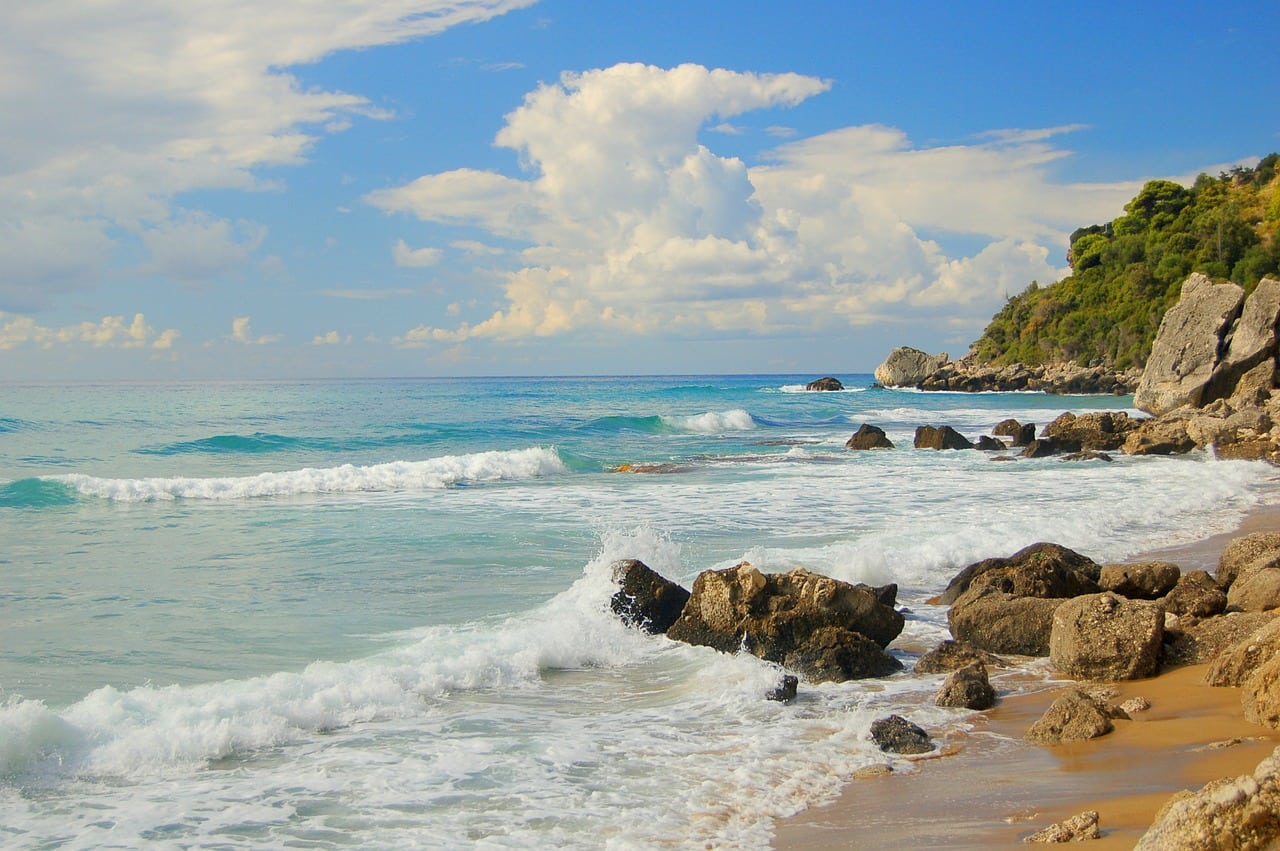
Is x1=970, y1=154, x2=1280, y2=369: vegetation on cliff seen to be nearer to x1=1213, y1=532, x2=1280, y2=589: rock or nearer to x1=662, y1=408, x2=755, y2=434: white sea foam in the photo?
x1=662, y1=408, x2=755, y2=434: white sea foam

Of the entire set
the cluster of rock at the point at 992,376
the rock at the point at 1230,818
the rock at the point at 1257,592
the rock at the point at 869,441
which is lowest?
the rock at the point at 1257,592

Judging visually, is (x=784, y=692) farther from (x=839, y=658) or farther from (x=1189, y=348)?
(x=1189, y=348)

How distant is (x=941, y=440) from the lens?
31.3 metres

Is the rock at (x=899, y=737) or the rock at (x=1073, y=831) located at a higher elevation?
the rock at (x=1073, y=831)

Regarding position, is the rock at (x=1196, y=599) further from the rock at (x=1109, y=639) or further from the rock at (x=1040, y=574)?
the rock at (x=1109, y=639)

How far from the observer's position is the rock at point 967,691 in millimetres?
7191

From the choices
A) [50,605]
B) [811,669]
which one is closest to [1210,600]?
[811,669]

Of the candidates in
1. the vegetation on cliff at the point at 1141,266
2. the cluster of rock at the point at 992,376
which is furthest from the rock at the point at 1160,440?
the cluster of rock at the point at 992,376

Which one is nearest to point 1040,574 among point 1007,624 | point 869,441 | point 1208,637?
point 1007,624

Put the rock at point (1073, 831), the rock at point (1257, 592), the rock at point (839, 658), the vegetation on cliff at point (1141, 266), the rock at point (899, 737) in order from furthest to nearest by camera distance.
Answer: the vegetation on cliff at point (1141, 266)
the rock at point (1257, 592)
the rock at point (839, 658)
the rock at point (899, 737)
the rock at point (1073, 831)

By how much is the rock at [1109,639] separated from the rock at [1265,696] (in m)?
1.30

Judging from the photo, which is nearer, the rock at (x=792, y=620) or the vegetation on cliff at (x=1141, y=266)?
the rock at (x=792, y=620)

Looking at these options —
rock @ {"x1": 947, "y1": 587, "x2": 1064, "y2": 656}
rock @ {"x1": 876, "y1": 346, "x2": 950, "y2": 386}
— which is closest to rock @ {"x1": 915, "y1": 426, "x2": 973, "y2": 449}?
rock @ {"x1": 947, "y1": 587, "x2": 1064, "y2": 656}

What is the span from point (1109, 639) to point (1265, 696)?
1.69m
